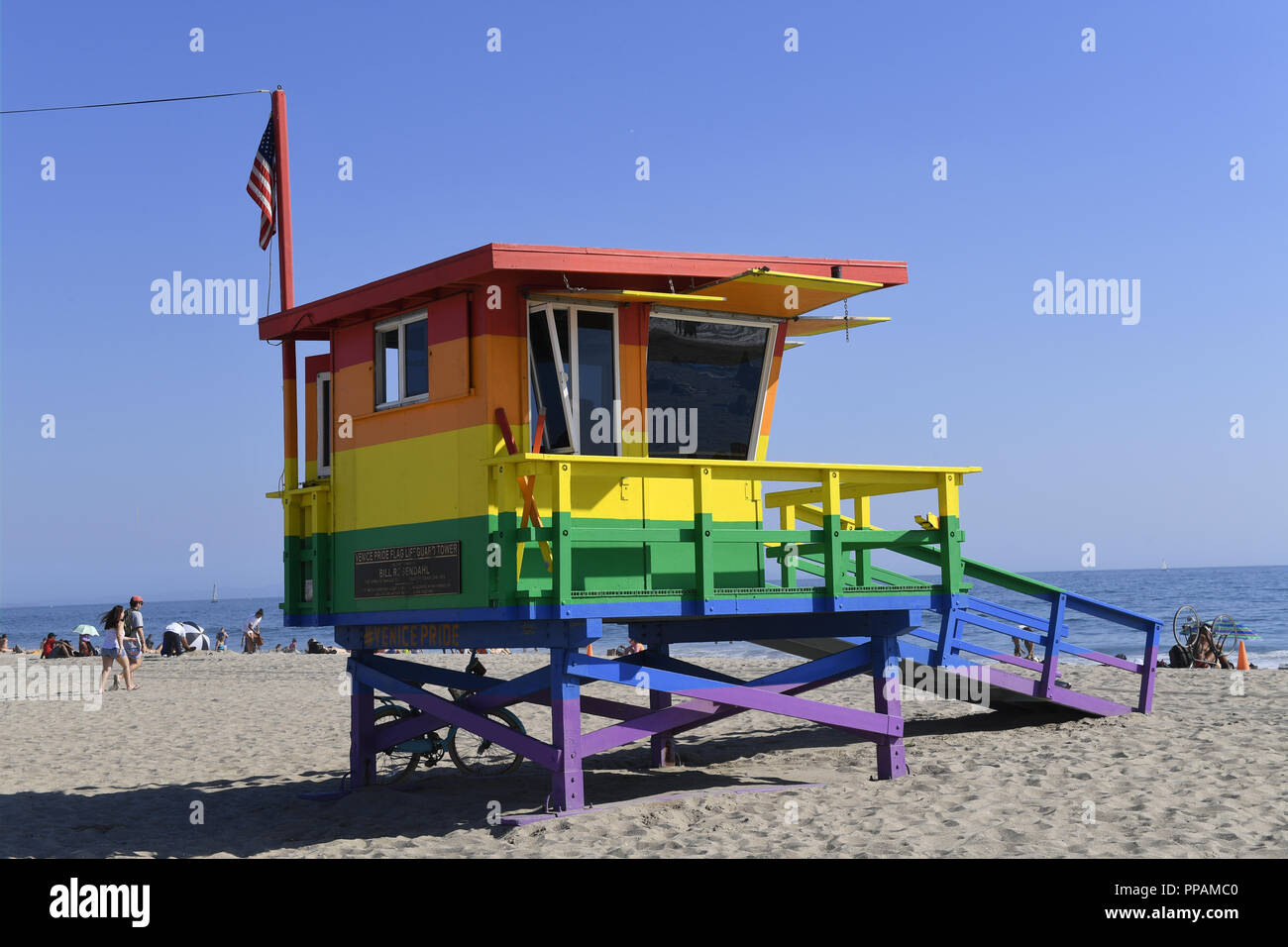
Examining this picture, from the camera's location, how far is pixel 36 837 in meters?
10.4

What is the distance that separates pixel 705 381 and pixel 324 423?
377 centimetres

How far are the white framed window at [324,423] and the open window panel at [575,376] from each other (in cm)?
285

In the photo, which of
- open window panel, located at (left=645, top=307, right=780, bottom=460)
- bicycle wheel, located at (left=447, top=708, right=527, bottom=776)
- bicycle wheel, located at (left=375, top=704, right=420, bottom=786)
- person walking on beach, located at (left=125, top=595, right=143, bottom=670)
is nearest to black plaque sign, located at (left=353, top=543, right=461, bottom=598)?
bicycle wheel, located at (left=447, top=708, right=527, bottom=776)

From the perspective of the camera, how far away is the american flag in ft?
42.3

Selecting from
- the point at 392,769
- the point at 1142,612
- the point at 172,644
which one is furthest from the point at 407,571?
the point at 1142,612

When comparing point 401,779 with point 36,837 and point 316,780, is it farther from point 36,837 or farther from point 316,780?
point 36,837

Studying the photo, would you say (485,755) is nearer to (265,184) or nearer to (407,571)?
(407,571)

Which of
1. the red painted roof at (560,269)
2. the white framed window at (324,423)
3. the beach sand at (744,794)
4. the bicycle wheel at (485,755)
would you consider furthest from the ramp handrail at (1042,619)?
the white framed window at (324,423)

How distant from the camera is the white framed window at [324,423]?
12.1 meters

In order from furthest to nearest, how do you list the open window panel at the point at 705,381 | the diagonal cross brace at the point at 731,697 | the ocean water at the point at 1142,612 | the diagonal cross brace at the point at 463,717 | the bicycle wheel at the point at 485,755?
the ocean water at the point at 1142,612, the bicycle wheel at the point at 485,755, the open window panel at the point at 705,381, the diagonal cross brace at the point at 463,717, the diagonal cross brace at the point at 731,697

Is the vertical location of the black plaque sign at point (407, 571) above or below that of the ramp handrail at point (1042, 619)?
above

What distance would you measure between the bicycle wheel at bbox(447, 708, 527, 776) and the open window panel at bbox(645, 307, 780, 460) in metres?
2.90

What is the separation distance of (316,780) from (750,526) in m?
5.67

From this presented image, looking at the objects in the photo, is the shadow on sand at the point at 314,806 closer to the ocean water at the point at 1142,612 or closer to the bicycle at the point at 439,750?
the bicycle at the point at 439,750
